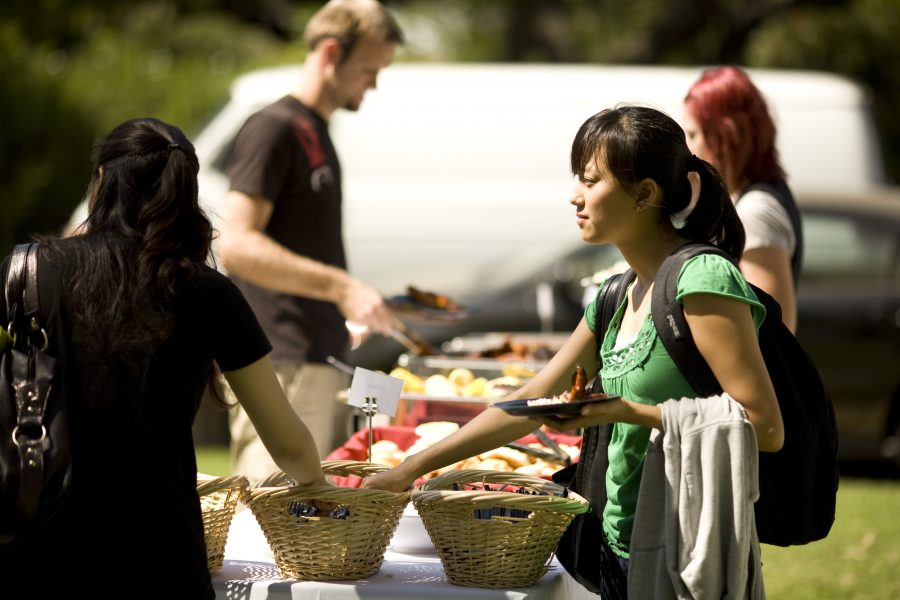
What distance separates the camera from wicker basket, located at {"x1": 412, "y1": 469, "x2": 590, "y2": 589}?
2.60m

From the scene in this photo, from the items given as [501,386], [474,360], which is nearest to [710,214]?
[501,386]

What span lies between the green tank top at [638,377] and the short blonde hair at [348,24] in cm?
202

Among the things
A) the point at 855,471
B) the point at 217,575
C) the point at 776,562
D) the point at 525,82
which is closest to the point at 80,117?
the point at 525,82

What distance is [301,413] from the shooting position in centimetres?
443

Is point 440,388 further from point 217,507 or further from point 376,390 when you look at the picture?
point 217,507

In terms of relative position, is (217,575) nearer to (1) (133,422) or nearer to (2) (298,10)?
(1) (133,422)

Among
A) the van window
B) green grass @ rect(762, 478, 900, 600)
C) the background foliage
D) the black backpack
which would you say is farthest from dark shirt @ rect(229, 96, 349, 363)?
the background foliage

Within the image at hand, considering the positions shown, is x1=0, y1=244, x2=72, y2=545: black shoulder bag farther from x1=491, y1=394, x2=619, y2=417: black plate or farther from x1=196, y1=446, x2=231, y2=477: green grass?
x1=196, y1=446, x2=231, y2=477: green grass

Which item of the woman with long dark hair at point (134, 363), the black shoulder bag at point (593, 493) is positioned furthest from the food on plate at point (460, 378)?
the woman with long dark hair at point (134, 363)

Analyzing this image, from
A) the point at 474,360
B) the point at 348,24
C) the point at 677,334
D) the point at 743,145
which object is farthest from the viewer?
the point at 474,360

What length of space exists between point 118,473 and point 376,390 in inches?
34.0

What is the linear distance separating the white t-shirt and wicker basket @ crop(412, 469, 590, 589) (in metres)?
1.31

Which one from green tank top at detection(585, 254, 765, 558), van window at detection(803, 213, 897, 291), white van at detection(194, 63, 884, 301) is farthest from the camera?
white van at detection(194, 63, 884, 301)

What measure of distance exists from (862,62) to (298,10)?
933cm
